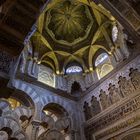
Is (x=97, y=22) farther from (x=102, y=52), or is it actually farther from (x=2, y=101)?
(x=2, y=101)

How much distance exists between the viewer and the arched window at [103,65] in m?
9.36

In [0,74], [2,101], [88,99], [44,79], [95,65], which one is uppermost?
[95,65]

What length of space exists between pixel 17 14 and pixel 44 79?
6607 millimetres

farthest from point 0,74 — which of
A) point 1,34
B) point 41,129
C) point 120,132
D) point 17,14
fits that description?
point 41,129

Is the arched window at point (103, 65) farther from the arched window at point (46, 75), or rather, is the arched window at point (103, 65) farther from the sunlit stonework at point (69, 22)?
the arched window at point (46, 75)

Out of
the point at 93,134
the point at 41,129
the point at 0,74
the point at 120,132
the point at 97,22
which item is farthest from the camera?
the point at 97,22

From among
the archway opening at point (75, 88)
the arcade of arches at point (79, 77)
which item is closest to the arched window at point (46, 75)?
the arcade of arches at point (79, 77)

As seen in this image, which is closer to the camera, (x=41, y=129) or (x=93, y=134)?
(x=93, y=134)

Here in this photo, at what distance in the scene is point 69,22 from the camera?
35.4ft

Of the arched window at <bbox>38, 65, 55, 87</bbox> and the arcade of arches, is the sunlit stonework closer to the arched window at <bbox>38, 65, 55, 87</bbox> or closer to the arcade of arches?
the arcade of arches

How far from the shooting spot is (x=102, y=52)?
33.1ft

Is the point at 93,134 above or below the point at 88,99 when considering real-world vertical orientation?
A: below

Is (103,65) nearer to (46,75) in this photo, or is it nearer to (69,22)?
(46,75)

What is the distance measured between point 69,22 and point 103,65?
10.6 ft
